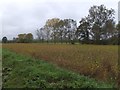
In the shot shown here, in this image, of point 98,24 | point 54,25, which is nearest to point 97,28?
point 98,24

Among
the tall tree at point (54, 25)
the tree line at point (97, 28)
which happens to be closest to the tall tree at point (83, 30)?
the tree line at point (97, 28)

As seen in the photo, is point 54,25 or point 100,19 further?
point 54,25

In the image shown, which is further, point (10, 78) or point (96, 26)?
point (96, 26)

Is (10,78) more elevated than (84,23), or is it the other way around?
(84,23)

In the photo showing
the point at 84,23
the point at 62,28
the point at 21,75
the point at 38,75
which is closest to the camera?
the point at 38,75

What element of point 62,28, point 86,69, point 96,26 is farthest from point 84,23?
point 86,69

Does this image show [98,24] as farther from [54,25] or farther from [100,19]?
[54,25]

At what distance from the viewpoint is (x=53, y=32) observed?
298 feet

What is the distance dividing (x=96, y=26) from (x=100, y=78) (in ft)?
193

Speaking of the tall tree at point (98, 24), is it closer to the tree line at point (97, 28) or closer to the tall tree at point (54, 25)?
the tree line at point (97, 28)

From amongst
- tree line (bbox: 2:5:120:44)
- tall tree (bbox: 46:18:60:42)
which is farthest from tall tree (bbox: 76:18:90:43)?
tall tree (bbox: 46:18:60:42)

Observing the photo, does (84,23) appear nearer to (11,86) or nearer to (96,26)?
(96,26)

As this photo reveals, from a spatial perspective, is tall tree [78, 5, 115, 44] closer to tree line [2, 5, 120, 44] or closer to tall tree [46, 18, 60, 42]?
tree line [2, 5, 120, 44]

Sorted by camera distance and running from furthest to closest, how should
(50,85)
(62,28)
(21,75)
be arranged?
(62,28) → (21,75) → (50,85)
